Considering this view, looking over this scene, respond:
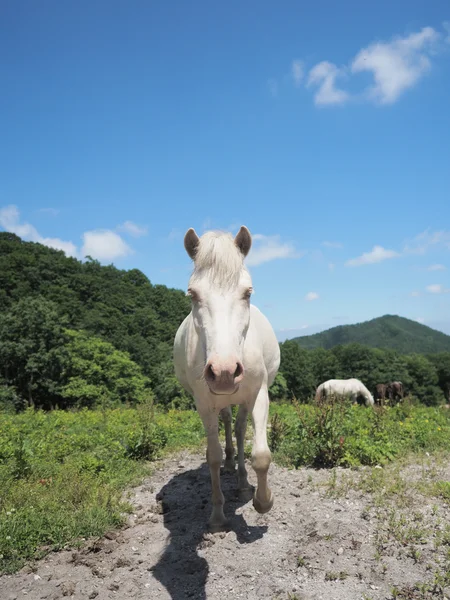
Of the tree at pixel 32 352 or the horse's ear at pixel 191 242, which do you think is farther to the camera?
the tree at pixel 32 352

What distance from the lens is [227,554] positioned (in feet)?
11.7

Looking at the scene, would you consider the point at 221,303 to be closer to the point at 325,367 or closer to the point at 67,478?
the point at 67,478

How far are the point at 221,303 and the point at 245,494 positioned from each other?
126 inches

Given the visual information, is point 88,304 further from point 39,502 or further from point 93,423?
point 39,502

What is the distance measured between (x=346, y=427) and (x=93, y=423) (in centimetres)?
648

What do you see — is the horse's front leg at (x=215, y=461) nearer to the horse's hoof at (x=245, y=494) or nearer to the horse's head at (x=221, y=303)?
the horse's hoof at (x=245, y=494)

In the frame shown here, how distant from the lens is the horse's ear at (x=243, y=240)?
3.44 meters

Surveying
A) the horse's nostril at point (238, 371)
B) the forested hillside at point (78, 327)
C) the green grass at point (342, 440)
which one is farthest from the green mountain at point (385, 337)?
the horse's nostril at point (238, 371)

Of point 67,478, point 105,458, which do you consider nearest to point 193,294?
point 67,478

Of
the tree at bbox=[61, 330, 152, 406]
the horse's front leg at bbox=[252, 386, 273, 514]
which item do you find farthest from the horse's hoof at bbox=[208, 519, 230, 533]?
the tree at bbox=[61, 330, 152, 406]

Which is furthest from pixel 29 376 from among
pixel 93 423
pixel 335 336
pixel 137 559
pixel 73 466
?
pixel 335 336

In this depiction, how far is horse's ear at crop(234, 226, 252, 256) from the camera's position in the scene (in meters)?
3.44

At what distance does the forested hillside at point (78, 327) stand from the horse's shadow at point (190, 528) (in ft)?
86.8

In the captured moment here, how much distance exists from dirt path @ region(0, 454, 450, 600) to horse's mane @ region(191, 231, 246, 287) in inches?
96.9
